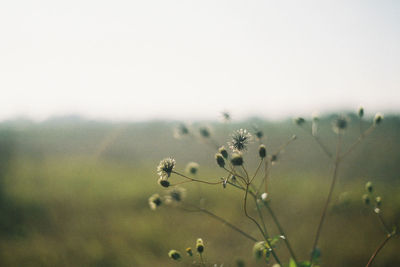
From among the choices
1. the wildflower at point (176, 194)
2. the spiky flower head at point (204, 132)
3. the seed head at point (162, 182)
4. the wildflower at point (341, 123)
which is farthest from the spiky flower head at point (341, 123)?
the seed head at point (162, 182)

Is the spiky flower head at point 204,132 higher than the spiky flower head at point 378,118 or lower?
higher

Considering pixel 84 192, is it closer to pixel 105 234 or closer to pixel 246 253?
pixel 105 234

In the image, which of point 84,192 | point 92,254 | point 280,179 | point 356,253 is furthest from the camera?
point 280,179

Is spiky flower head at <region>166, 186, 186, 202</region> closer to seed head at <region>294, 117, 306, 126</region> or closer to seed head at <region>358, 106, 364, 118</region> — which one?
seed head at <region>294, 117, 306, 126</region>

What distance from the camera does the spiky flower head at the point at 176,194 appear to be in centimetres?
206

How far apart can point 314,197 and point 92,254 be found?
6.09 meters

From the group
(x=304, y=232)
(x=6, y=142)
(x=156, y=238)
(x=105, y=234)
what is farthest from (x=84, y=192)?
(x=304, y=232)

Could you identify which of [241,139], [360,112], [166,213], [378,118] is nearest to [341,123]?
[360,112]

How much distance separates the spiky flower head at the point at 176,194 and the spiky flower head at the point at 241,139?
574mm

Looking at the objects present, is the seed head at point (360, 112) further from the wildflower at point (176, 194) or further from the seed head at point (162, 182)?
the seed head at point (162, 182)

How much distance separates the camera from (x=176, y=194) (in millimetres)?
2129

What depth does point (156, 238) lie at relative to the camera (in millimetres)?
6098

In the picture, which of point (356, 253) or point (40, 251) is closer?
point (356, 253)

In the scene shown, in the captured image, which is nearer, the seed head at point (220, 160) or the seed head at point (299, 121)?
the seed head at point (220, 160)
